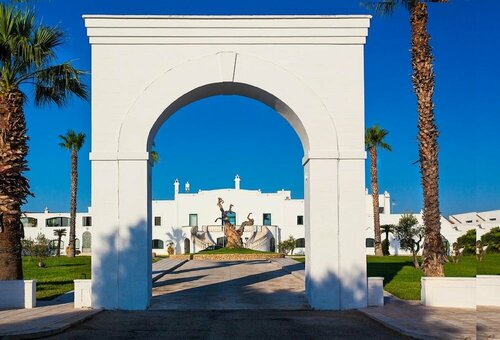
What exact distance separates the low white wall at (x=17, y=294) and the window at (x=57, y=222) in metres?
57.8

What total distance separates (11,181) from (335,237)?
8119 mm

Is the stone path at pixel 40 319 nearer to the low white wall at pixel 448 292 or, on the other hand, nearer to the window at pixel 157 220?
the low white wall at pixel 448 292

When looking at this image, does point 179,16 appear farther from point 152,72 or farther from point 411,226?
point 411,226

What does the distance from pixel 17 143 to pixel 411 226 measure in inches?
1742

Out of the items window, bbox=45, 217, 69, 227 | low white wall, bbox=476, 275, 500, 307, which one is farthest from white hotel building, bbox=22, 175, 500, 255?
low white wall, bbox=476, 275, 500, 307

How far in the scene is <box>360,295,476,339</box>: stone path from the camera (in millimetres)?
9977

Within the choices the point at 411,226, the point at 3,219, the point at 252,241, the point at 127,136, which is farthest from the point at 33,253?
the point at 411,226

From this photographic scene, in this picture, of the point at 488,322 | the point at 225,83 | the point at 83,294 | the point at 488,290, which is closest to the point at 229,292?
the point at 83,294

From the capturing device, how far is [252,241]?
55.7 m

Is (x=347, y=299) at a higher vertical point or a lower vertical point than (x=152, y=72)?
lower

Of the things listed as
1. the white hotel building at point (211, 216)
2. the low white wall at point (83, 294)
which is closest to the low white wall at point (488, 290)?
the low white wall at point (83, 294)

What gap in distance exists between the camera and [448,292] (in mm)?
13523

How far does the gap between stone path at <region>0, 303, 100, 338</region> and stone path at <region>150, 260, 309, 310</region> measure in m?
2.01

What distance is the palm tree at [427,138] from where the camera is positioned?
18000 mm
